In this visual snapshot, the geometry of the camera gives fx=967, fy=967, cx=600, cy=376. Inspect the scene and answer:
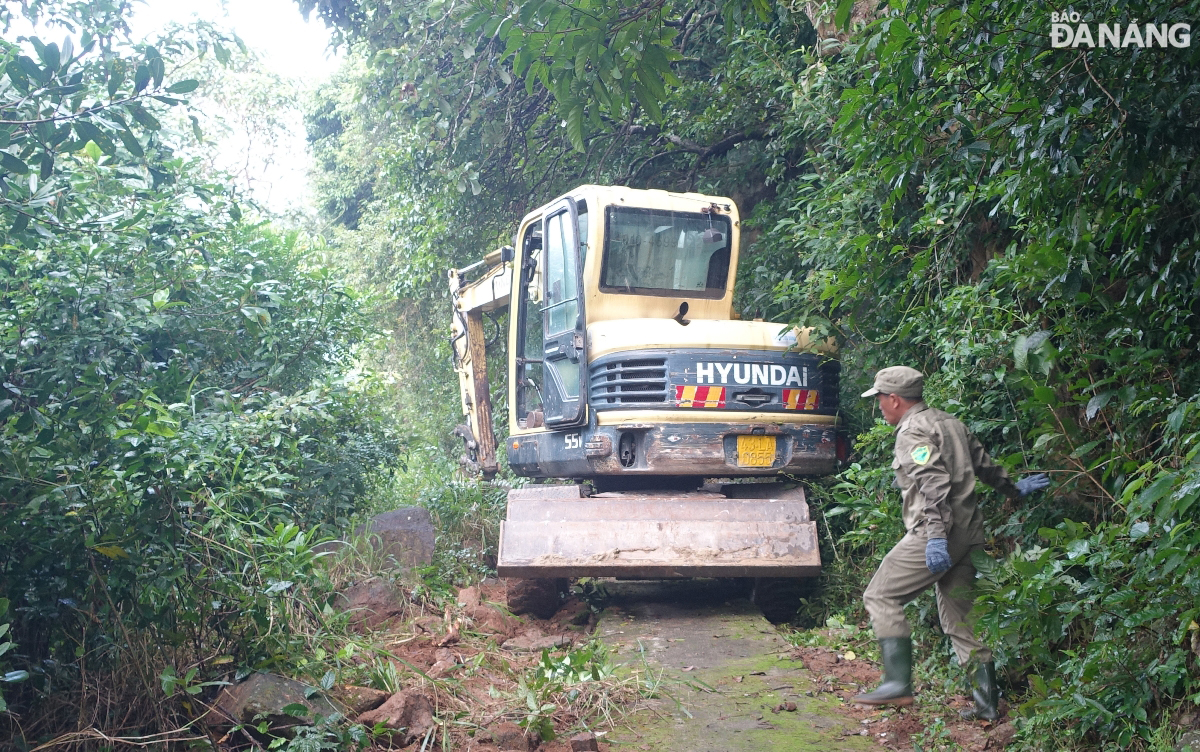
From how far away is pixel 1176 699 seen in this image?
3.29 meters

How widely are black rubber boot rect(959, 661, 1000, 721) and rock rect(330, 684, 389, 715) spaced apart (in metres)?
2.68

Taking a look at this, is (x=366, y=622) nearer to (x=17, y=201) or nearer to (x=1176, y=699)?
(x=17, y=201)

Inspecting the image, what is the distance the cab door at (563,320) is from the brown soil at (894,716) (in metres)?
2.41

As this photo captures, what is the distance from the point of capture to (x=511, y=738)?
4.15 meters

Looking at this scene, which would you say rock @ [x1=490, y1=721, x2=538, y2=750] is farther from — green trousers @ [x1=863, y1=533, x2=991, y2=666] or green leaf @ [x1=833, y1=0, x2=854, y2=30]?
green leaf @ [x1=833, y1=0, x2=854, y2=30]

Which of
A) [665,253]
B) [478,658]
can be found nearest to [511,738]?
[478,658]

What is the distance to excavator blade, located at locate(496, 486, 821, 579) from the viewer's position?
6203 millimetres

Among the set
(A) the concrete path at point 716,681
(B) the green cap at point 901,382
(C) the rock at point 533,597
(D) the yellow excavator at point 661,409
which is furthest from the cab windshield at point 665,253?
(B) the green cap at point 901,382

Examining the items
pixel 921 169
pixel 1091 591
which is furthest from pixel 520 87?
pixel 1091 591

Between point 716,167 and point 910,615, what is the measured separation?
21.0 ft

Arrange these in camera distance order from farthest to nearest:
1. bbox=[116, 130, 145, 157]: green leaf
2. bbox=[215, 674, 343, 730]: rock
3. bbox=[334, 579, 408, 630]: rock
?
bbox=[334, 579, 408, 630]: rock < bbox=[215, 674, 343, 730]: rock < bbox=[116, 130, 145, 157]: green leaf

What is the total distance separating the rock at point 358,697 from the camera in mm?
4332

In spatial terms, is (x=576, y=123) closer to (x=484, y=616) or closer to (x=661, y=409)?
(x=661, y=409)

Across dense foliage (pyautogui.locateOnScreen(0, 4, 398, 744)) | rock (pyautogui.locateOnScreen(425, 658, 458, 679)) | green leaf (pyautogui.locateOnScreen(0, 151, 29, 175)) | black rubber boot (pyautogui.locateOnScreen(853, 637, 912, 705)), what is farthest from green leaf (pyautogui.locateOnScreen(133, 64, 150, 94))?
black rubber boot (pyautogui.locateOnScreen(853, 637, 912, 705))
